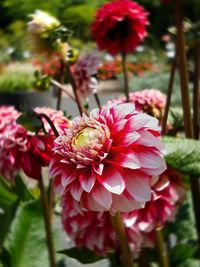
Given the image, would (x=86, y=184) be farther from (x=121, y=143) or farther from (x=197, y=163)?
(x=197, y=163)

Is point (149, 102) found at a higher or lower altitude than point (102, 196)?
lower

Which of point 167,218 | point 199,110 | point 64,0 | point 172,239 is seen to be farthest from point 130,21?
point 64,0

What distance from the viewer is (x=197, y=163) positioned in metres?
0.66

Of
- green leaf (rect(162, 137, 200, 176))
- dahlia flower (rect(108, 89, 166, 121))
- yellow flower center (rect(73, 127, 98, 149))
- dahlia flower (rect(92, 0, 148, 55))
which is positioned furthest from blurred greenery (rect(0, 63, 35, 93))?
yellow flower center (rect(73, 127, 98, 149))

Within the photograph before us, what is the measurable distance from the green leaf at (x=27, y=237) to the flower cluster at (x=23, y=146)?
6 cm

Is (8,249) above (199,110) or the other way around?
the other way around

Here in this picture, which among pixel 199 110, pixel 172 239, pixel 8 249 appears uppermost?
pixel 199 110

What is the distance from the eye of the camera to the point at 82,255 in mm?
785

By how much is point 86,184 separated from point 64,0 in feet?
29.2

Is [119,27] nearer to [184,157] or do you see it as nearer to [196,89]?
[196,89]

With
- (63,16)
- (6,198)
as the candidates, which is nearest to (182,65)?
(6,198)

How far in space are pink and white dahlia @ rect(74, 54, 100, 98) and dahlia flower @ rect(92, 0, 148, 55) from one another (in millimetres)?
58

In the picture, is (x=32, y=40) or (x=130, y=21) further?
(x=130, y=21)

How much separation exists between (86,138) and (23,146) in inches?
12.9
